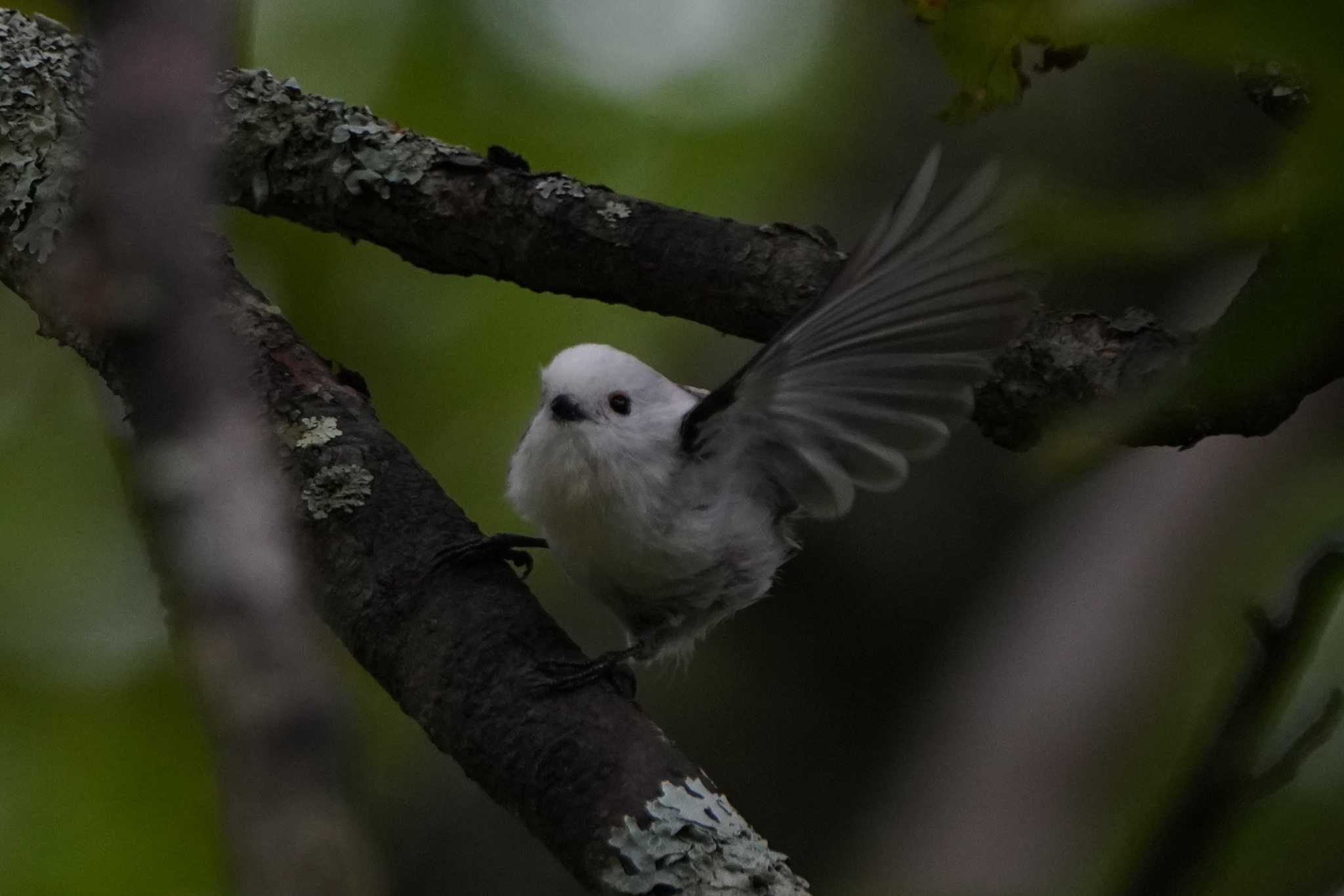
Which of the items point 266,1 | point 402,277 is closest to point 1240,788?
point 402,277

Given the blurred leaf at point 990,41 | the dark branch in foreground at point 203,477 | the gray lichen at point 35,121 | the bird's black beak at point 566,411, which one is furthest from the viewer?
the bird's black beak at point 566,411

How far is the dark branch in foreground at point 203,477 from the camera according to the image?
1.13ft

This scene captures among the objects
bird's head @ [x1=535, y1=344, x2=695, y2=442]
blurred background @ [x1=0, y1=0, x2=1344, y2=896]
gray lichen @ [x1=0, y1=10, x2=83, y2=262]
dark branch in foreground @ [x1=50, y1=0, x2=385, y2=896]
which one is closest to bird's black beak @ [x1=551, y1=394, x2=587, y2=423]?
bird's head @ [x1=535, y1=344, x2=695, y2=442]

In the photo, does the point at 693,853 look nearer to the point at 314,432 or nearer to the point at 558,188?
the point at 314,432

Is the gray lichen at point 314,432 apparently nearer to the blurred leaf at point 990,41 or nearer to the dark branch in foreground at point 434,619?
the dark branch in foreground at point 434,619

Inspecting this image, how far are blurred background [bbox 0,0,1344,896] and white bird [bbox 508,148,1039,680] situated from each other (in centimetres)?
36

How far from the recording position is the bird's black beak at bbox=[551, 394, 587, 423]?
2.10 metres

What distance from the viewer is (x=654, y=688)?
10.7ft

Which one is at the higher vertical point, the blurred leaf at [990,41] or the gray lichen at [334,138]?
the blurred leaf at [990,41]

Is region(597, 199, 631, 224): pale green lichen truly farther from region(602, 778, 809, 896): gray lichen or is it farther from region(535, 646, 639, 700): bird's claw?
region(602, 778, 809, 896): gray lichen

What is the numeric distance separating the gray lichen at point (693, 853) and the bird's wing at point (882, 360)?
22.4 inches

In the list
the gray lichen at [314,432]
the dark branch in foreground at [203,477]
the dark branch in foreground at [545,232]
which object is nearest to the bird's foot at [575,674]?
the gray lichen at [314,432]

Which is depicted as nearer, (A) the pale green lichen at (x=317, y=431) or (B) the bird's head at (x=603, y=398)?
(A) the pale green lichen at (x=317, y=431)

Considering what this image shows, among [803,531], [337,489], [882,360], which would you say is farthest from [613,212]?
[803,531]
